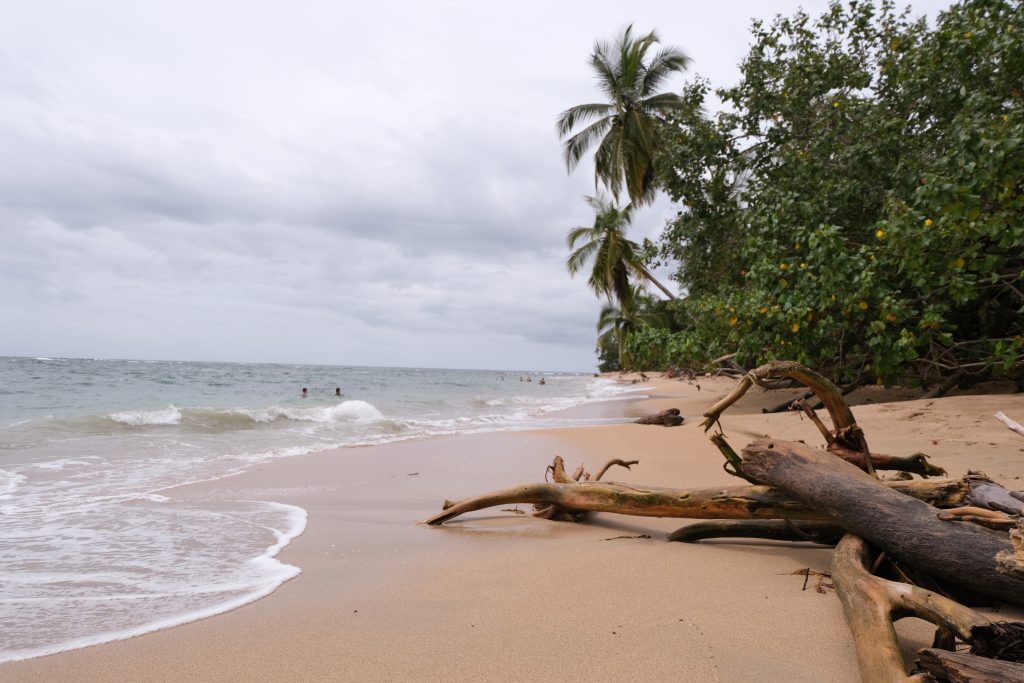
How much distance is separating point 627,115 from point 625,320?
24.9m

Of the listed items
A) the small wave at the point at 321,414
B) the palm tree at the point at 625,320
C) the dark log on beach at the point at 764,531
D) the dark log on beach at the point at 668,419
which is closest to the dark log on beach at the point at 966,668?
the dark log on beach at the point at 764,531

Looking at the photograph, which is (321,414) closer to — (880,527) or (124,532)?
(124,532)

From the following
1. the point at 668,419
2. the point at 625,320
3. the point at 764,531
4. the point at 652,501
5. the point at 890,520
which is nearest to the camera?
the point at 890,520

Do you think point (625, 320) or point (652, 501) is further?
point (625, 320)

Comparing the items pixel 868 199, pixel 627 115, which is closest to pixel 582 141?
pixel 627 115

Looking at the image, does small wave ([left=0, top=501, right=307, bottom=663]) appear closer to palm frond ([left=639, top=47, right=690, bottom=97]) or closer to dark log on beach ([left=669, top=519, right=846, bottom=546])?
dark log on beach ([left=669, top=519, right=846, bottom=546])

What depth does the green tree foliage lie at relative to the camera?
736 cm

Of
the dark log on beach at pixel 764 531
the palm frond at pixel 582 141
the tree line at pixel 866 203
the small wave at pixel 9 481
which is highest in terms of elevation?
the palm frond at pixel 582 141

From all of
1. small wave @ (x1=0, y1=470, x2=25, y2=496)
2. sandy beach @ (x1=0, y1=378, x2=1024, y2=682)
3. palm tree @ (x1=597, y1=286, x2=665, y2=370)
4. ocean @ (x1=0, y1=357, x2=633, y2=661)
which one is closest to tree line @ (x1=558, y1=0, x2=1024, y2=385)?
sandy beach @ (x1=0, y1=378, x2=1024, y2=682)

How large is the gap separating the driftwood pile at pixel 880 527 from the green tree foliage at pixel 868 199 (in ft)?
17.3

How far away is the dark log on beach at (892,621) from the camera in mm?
1756

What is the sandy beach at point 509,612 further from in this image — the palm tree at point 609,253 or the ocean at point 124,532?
the palm tree at point 609,253

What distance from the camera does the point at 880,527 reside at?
2.70 meters

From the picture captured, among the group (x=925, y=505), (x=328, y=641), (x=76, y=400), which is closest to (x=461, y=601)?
(x=328, y=641)
